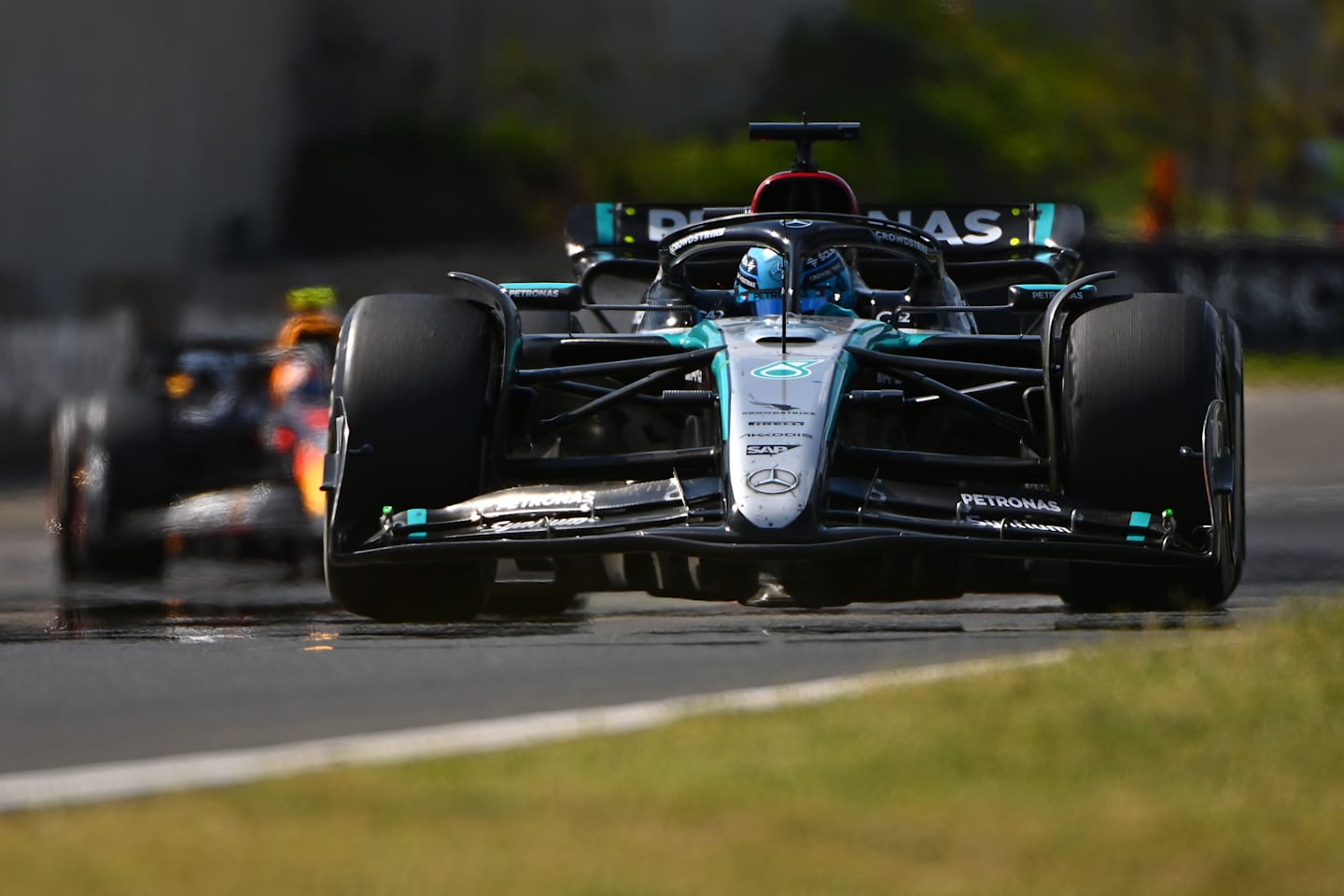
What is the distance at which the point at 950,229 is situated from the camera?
12.0m

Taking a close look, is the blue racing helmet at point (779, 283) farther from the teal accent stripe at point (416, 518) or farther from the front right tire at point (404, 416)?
the teal accent stripe at point (416, 518)

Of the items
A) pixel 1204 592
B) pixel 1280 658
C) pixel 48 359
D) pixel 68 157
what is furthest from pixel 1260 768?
pixel 68 157

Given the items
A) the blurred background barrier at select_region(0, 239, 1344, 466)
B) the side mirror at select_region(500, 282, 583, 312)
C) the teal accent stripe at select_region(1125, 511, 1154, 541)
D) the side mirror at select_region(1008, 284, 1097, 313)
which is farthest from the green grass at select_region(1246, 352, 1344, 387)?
the teal accent stripe at select_region(1125, 511, 1154, 541)

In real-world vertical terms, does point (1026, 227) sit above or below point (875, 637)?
above

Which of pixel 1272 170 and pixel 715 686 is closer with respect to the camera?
pixel 715 686

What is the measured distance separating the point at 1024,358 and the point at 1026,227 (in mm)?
2760

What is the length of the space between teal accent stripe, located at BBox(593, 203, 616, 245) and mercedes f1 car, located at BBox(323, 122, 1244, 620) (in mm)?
2484

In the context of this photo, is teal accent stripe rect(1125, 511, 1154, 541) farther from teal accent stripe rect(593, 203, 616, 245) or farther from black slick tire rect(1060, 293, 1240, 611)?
teal accent stripe rect(593, 203, 616, 245)

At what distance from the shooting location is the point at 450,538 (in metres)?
8.10

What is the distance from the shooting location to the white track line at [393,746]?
498 cm

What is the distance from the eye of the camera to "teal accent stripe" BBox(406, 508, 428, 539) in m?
8.15

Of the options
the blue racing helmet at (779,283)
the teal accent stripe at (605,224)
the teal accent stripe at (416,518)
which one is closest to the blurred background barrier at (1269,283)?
the teal accent stripe at (605,224)

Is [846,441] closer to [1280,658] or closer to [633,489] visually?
[633,489]

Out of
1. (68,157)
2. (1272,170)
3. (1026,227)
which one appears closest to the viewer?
(1026,227)
